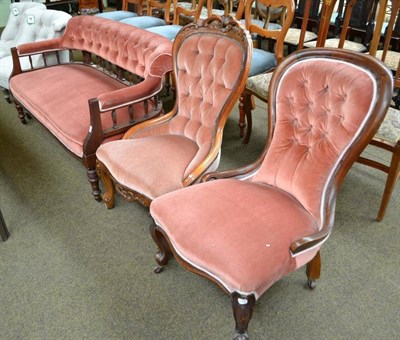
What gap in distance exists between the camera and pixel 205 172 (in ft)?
5.04

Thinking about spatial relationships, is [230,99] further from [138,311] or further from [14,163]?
[14,163]

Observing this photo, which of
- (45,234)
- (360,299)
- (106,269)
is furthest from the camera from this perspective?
(45,234)

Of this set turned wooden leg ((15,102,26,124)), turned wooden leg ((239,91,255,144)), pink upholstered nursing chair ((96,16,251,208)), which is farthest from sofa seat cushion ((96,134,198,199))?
turned wooden leg ((15,102,26,124))

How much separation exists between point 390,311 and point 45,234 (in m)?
1.63

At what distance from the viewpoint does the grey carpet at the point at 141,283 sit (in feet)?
4.41

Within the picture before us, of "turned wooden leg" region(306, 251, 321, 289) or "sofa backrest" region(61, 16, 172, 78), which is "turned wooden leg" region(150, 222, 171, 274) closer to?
"turned wooden leg" region(306, 251, 321, 289)

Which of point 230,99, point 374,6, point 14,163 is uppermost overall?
point 374,6

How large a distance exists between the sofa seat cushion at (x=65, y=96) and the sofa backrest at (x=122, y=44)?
182 mm

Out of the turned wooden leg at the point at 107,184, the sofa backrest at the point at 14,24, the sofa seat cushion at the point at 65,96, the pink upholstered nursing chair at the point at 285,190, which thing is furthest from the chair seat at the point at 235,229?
the sofa backrest at the point at 14,24

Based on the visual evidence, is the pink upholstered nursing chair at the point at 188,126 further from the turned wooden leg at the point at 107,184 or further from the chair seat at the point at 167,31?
the chair seat at the point at 167,31

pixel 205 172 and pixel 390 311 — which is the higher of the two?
pixel 205 172

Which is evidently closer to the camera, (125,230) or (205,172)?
(205,172)

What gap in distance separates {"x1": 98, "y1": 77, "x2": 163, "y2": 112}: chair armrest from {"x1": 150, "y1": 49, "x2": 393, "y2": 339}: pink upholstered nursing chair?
2.26 ft

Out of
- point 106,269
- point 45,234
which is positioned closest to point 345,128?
point 106,269
